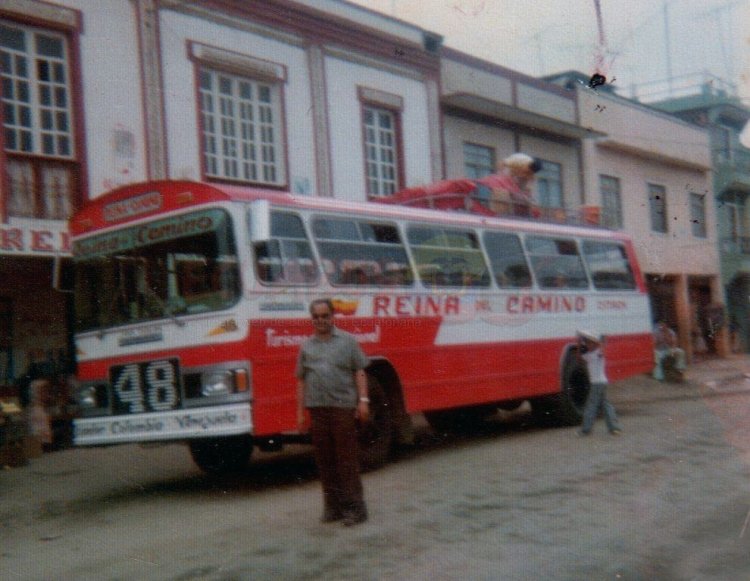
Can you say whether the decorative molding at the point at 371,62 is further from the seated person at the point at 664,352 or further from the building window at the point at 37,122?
the seated person at the point at 664,352

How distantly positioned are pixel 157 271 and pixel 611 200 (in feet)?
61.9

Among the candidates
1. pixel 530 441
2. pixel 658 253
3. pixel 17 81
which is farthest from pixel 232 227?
pixel 658 253

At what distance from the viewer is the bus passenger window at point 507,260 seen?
11312mm

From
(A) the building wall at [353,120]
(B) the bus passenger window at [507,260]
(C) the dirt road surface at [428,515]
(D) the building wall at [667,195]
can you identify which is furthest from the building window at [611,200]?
(C) the dirt road surface at [428,515]

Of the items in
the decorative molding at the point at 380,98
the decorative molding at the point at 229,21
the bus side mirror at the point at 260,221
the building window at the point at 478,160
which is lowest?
the bus side mirror at the point at 260,221

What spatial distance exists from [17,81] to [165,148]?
7.28ft

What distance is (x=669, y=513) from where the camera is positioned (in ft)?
23.0

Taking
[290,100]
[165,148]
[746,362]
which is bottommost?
[746,362]

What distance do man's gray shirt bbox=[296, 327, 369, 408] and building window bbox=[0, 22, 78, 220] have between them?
6441mm

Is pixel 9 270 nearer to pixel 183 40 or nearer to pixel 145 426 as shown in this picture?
pixel 183 40

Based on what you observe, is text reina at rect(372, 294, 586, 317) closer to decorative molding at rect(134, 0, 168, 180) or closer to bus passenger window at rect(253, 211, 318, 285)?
bus passenger window at rect(253, 211, 318, 285)

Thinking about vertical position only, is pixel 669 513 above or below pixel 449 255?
below

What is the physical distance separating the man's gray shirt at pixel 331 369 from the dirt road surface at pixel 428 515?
0.92 meters

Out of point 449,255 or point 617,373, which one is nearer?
point 449,255
